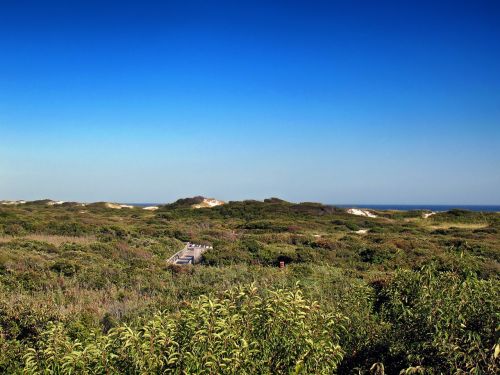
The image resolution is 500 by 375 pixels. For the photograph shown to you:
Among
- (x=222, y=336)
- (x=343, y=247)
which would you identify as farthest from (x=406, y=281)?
(x=343, y=247)

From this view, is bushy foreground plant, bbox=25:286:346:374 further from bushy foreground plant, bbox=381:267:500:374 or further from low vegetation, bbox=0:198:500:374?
bushy foreground plant, bbox=381:267:500:374

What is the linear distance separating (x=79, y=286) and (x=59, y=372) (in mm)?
9596

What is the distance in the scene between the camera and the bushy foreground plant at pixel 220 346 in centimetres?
423

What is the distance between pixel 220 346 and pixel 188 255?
18.4 metres

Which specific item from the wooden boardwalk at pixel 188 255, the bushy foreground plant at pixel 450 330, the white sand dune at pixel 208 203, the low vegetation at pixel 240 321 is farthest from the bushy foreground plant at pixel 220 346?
the white sand dune at pixel 208 203

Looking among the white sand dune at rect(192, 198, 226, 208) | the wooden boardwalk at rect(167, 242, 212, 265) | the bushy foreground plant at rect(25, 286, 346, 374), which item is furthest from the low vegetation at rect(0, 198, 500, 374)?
the white sand dune at rect(192, 198, 226, 208)

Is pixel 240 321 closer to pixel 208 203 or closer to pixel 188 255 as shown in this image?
pixel 188 255

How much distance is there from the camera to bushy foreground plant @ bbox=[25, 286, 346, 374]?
4.23 meters

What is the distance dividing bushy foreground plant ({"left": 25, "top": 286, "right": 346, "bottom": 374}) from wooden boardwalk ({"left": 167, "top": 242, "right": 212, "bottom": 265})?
15.0 metres

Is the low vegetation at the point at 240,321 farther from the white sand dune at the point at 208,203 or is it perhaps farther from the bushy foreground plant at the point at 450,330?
the white sand dune at the point at 208,203

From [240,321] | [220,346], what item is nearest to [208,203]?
[240,321]

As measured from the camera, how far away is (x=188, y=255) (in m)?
22.4

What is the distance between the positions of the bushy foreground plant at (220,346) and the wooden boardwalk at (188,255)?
15.0 metres

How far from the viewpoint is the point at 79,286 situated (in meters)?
13.4
